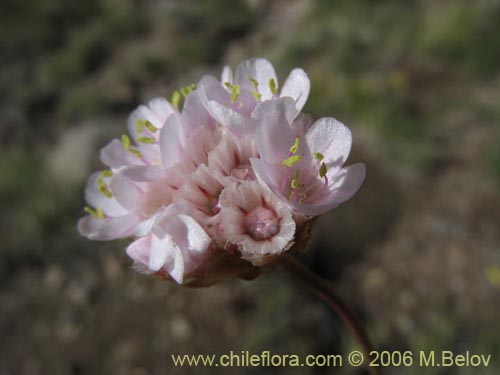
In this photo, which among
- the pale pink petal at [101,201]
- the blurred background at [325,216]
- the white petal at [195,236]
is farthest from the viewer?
the blurred background at [325,216]

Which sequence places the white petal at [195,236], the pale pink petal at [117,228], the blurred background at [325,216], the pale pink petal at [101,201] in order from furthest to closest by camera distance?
the blurred background at [325,216] → the pale pink petal at [101,201] → the pale pink petal at [117,228] → the white petal at [195,236]

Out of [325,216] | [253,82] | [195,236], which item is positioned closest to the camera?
[195,236]

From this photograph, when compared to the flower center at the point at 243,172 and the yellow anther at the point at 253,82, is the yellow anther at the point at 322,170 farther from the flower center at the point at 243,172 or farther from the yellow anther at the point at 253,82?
the yellow anther at the point at 253,82

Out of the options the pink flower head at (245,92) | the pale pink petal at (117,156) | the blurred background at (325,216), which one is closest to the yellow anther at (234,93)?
the pink flower head at (245,92)

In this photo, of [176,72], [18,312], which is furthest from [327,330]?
[176,72]

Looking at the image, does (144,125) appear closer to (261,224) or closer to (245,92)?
(245,92)

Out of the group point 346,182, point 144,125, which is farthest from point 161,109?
point 346,182

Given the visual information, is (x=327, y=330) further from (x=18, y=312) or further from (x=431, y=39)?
(x=431, y=39)
